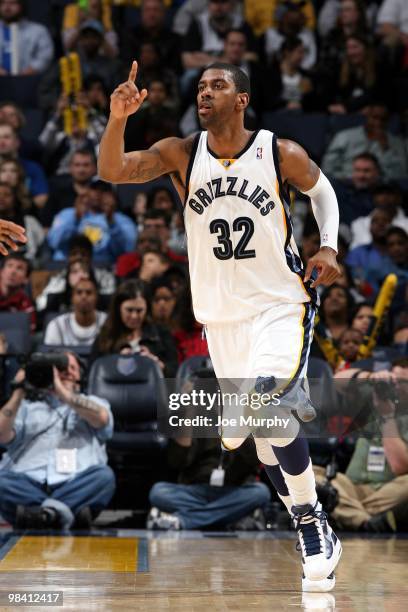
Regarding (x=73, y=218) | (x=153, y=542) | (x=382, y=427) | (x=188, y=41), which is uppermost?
(x=188, y=41)

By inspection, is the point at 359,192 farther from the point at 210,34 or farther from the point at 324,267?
the point at 324,267

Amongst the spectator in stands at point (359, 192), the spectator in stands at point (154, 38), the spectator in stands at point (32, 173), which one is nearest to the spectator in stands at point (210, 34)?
the spectator in stands at point (154, 38)

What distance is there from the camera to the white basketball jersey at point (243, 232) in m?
5.38

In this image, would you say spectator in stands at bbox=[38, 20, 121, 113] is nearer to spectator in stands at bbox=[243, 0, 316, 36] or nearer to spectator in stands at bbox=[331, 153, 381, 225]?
spectator in stands at bbox=[243, 0, 316, 36]

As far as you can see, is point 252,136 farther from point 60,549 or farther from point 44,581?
point 60,549

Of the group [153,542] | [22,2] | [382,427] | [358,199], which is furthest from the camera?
[22,2]

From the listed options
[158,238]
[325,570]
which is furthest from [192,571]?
[158,238]

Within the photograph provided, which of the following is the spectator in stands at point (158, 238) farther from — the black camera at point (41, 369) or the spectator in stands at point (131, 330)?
the black camera at point (41, 369)

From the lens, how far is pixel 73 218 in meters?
11.2

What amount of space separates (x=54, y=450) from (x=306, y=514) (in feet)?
10.3

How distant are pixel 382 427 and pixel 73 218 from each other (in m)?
4.37

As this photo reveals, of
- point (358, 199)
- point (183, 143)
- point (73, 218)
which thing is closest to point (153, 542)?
point (183, 143)

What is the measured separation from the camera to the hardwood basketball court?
4781 millimetres

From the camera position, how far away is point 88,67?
13.2 m
